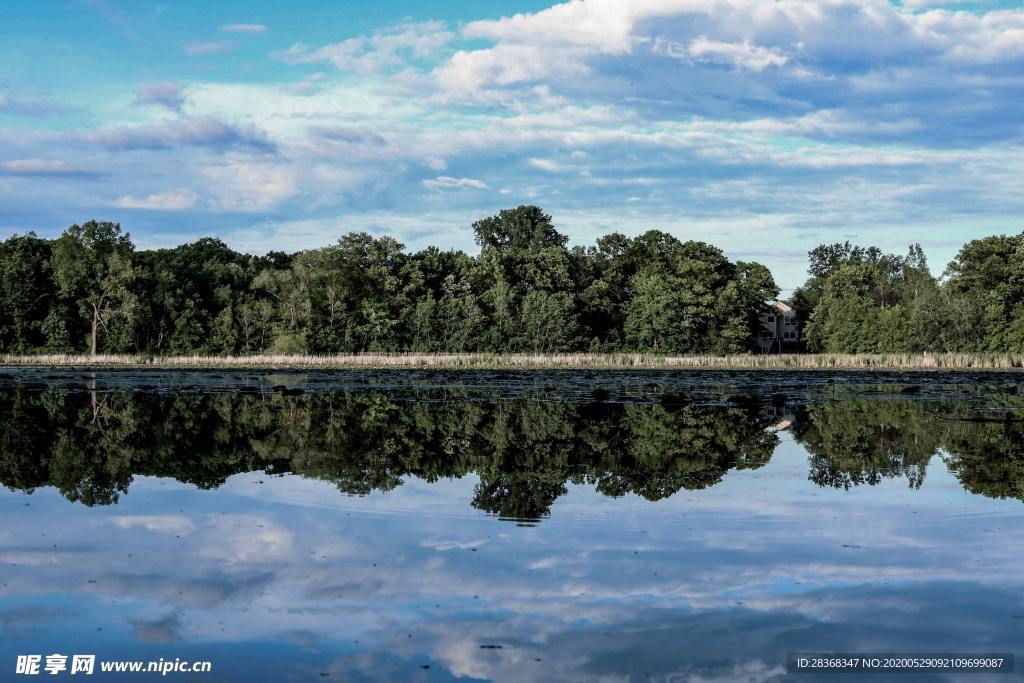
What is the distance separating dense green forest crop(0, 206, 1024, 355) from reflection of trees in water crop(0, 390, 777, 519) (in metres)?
48.4

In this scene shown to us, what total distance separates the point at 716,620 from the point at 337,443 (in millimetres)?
17322

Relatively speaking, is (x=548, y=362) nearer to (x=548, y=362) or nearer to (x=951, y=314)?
(x=548, y=362)

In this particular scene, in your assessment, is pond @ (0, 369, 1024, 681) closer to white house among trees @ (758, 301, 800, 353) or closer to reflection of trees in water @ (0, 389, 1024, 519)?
reflection of trees in water @ (0, 389, 1024, 519)

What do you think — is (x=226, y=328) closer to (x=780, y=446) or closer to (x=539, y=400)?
(x=539, y=400)

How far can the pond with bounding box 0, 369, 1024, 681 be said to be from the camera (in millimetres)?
10719

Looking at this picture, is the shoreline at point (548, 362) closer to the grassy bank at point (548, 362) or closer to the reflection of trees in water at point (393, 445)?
the grassy bank at point (548, 362)

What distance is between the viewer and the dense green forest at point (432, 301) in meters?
87.4

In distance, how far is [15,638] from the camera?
1088cm

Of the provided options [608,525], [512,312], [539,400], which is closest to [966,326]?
[512,312]

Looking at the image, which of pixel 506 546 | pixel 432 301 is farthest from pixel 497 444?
pixel 432 301

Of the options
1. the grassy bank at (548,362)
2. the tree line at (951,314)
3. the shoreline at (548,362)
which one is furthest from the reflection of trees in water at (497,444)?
the tree line at (951,314)

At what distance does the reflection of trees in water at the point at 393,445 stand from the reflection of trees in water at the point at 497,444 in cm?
5

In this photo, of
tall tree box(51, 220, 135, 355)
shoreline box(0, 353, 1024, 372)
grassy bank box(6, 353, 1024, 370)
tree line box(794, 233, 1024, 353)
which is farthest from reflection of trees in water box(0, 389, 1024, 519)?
tall tree box(51, 220, 135, 355)

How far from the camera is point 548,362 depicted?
253 ft
